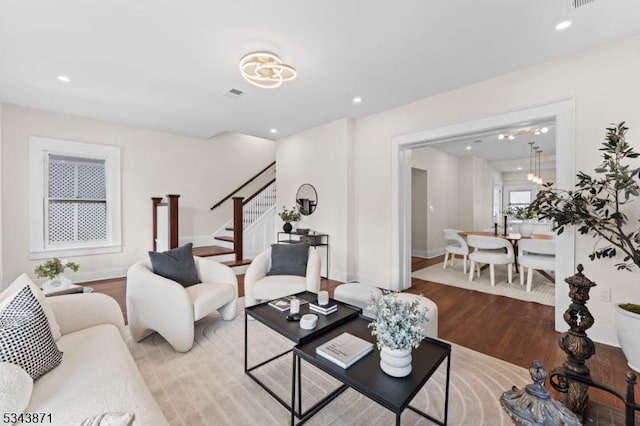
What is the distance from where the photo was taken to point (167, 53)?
262cm

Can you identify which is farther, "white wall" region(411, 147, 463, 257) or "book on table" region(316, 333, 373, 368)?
"white wall" region(411, 147, 463, 257)

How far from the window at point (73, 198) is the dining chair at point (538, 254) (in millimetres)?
6673

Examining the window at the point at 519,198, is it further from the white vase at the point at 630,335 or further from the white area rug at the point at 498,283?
the white vase at the point at 630,335

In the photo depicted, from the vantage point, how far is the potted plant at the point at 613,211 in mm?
2127

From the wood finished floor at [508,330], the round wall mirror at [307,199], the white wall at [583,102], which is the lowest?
the wood finished floor at [508,330]

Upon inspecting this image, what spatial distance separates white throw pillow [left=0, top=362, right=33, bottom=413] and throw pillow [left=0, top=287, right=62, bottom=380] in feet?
0.43

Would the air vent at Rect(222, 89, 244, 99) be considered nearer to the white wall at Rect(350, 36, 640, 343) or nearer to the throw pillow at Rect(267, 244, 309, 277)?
the throw pillow at Rect(267, 244, 309, 277)

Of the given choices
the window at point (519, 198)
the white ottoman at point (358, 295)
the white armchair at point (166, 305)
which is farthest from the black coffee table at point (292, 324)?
the window at point (519, 198)

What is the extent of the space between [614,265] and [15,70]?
634 cm

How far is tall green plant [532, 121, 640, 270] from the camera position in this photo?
219 cm

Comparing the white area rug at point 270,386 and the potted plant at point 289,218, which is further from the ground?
the potted plant at point 289,218

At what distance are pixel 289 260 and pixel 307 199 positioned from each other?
201cm

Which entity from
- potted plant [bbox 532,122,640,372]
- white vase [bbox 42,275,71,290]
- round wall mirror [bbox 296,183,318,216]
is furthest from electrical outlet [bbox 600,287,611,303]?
white vase [bbox 42,275,71,290]

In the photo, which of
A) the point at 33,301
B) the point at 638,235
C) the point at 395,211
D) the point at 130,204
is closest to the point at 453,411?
the point at 638,235
